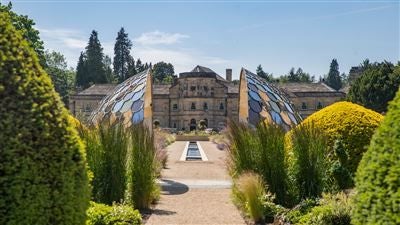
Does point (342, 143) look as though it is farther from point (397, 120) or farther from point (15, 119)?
point (15, 119)

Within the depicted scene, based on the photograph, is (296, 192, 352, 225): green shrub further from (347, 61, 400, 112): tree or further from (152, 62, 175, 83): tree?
(152, 62, 175, 83): tree

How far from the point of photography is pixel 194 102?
81.4 m

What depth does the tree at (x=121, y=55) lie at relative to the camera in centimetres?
10493

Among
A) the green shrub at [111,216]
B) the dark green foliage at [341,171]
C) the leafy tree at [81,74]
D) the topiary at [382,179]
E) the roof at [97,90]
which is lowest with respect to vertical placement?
the green shrub at [111,216]

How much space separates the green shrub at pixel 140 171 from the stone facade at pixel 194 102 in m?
69.5

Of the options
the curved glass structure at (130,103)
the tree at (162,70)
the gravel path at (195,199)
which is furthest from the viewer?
the tree at (162,70)

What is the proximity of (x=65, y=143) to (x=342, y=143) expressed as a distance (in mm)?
7422

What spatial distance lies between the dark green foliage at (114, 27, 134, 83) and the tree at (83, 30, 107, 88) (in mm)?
11320

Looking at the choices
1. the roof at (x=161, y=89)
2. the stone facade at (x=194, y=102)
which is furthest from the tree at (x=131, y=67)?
the stone facade at (x=194, y=102)

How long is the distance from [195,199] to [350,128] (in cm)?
387

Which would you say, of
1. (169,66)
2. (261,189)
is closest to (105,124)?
(261,189)

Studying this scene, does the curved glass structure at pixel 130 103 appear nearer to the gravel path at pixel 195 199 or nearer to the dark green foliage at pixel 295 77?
the gravel path at pixel 195 199

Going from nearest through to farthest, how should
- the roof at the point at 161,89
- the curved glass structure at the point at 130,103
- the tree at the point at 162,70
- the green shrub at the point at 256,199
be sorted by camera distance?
the green shrub at the point at 256,199 < the curved glass structure at the point at 130,103 < the roof at the point at 161,89 < the tree at the point at 162,70

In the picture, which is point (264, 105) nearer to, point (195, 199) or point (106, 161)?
point (195, 199)
